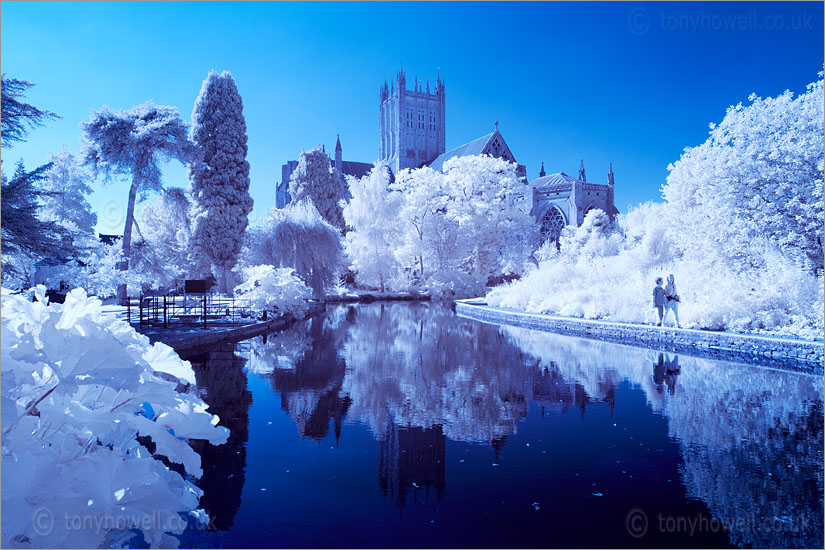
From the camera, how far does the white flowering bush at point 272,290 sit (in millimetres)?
17547

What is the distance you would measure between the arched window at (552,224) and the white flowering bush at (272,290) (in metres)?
34.8

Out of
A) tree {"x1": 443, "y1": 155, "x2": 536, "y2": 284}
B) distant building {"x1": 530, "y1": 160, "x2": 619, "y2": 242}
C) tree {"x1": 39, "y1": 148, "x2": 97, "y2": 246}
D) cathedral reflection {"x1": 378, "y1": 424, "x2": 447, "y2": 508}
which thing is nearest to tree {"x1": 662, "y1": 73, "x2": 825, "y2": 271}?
cathedral reflection {"x1": 378, "y1": 424, "x2": 447, "y2": 508}

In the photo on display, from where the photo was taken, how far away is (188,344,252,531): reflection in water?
157 inches

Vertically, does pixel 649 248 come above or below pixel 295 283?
above

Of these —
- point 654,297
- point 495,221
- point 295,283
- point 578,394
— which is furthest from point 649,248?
point 578,394

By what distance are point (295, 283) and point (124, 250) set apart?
736 cm

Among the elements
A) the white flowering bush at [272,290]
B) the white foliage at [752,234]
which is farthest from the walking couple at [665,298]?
the white flowering bush at [272,290]

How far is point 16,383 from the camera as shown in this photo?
6.28 ft

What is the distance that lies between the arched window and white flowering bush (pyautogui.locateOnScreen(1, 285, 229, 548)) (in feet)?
159

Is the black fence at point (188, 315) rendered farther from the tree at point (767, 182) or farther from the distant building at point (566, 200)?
the distant building at point (566, 200)

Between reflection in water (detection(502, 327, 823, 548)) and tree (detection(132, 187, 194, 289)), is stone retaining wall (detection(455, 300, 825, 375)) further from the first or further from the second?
tree (detection(132, 187, 194, 289))

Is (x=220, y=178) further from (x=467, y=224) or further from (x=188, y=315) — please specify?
(x=467, y=224)

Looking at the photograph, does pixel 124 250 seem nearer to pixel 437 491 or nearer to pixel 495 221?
pixel 437 491

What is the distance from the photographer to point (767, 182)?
14039mm
